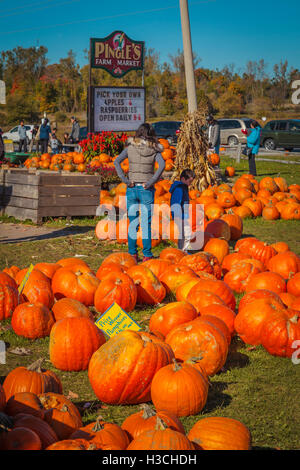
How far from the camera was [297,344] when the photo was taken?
4.37 meters

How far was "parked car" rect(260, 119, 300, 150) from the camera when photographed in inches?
1294

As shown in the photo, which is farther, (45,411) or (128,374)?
(128,374)

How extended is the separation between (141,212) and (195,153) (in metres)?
6.42

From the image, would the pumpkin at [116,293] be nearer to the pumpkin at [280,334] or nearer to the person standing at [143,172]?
the pumpkin at [280,334]

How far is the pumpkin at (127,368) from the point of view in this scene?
11.7ft

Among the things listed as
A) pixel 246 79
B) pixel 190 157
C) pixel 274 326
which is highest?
pixel 246 79

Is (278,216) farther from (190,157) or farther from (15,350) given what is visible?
(15,350)

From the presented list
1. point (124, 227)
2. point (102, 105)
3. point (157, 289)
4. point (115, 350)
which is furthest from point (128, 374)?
point (102, 105)

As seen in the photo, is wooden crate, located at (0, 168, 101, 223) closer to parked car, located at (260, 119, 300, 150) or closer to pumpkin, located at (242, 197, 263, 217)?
pumpkin, located at (242, 197, 263, 217)

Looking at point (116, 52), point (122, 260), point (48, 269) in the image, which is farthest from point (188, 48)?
point (48, 269)

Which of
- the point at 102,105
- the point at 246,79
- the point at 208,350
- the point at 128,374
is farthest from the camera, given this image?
the point at 246,79

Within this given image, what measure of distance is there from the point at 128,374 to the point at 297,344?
162 centimetres

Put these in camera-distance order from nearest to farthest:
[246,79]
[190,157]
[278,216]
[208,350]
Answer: [208,350], [278,216], [190,157], [246,79]

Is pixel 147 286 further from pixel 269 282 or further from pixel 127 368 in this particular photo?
pixel 127 368
